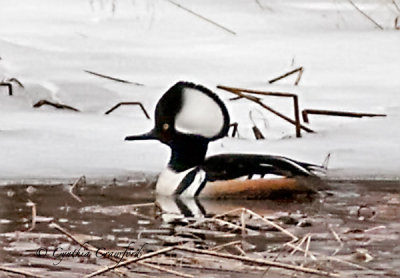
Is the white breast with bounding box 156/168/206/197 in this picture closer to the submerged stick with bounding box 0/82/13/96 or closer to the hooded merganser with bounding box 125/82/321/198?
the hooded merganser with bounding box 125/82/321/198

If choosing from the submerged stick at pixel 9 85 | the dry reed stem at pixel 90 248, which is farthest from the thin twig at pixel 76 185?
the submerged stick at pixel 9 85

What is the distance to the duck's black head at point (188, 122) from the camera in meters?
6.65

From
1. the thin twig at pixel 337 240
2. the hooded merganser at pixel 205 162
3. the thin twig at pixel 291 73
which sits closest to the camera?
the thin twig at pixel 337 240

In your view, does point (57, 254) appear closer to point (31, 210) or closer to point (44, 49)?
point (31, 210)

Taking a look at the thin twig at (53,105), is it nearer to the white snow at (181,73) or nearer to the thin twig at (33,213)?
the white snow at (181,73)

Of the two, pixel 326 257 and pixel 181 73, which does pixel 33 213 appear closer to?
pixel 326 257

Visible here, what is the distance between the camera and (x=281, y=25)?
976 centimetres

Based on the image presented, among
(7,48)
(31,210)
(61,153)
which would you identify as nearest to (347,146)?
(61,153)

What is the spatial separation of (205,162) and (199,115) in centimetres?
21

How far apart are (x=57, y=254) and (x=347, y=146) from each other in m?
2.72

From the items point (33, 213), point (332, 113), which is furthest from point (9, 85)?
point (33, 213)

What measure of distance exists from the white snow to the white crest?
1.18ft

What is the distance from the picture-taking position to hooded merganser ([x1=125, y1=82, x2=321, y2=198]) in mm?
6539

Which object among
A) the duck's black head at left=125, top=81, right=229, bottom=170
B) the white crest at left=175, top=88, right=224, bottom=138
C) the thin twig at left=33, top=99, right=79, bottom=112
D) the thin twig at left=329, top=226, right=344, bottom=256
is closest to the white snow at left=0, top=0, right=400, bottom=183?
the thin twig at left=33, top=99, right=79, bottom=112
